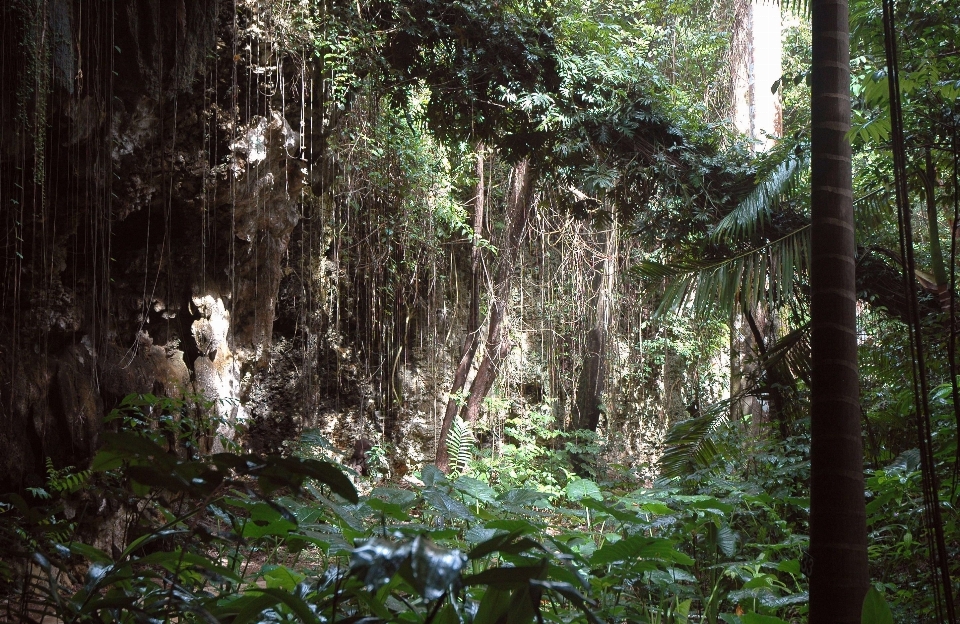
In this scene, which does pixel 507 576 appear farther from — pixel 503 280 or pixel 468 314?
pixel 468 314

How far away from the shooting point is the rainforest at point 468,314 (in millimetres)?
1636

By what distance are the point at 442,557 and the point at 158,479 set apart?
371 millimetres

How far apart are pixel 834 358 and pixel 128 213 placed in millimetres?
4486

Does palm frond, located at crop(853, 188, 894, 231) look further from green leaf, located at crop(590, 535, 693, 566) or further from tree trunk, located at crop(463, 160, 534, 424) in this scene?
green leaf, located at crop(590, 535, 693, 566)

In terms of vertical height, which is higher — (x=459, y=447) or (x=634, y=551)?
(x=459, y=447)

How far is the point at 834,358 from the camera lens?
1.75 metres

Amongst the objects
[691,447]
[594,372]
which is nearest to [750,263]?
[691,447]

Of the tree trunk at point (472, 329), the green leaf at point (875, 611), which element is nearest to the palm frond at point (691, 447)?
the green leaf at point (875, 611)

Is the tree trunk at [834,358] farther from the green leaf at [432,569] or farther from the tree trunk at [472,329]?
the tree trunk at [472,329]

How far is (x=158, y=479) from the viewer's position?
85cm

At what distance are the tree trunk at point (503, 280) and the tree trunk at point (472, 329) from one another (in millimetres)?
166

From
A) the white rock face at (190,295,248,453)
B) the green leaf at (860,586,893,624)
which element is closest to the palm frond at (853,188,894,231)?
the green leaf at (860,586,893,624)

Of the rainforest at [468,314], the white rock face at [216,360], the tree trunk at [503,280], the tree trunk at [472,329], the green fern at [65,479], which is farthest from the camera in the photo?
the tree trunk at [503,280]

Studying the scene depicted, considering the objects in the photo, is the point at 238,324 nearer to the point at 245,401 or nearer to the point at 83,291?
the point at 245,401
